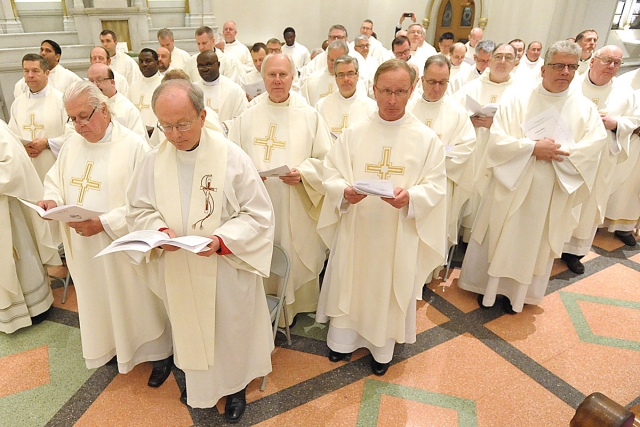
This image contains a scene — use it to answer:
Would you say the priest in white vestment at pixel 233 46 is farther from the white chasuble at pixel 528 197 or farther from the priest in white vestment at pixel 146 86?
the white chasuble at pixel 528 197

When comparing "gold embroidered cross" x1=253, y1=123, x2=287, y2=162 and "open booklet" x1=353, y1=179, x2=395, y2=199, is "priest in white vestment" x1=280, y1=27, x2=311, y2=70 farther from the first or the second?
"open booklet" x1=353, y1=179, x2=395, y2=199

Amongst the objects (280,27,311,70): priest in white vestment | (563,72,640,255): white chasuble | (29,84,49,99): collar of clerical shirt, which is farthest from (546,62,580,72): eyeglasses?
(280,27,311,70): priest in white vestment

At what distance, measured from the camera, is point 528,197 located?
11.6 feet

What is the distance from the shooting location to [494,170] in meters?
3.56

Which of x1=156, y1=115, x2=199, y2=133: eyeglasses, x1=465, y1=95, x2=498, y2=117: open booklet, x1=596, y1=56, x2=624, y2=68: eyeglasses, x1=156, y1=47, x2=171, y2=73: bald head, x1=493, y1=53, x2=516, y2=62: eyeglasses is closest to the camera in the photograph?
x1=156, y1=115, x2=199, y2=133: eyeglasses

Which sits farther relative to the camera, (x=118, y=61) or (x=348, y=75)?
(x=118, y=61)

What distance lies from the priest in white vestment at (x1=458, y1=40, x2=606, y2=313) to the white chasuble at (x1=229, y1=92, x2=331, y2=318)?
1.45 m

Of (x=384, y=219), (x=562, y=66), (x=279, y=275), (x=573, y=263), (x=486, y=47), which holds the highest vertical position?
(x=486, y=47)

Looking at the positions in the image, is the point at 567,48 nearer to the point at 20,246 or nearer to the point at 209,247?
the point at 209,247

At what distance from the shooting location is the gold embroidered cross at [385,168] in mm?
2787

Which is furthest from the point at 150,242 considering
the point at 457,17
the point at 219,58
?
the point at 457,17

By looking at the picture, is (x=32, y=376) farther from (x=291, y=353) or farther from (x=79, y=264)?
(x=291, y=353)

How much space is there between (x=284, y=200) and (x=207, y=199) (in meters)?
1.14

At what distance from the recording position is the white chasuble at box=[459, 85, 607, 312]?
11.0 ft
